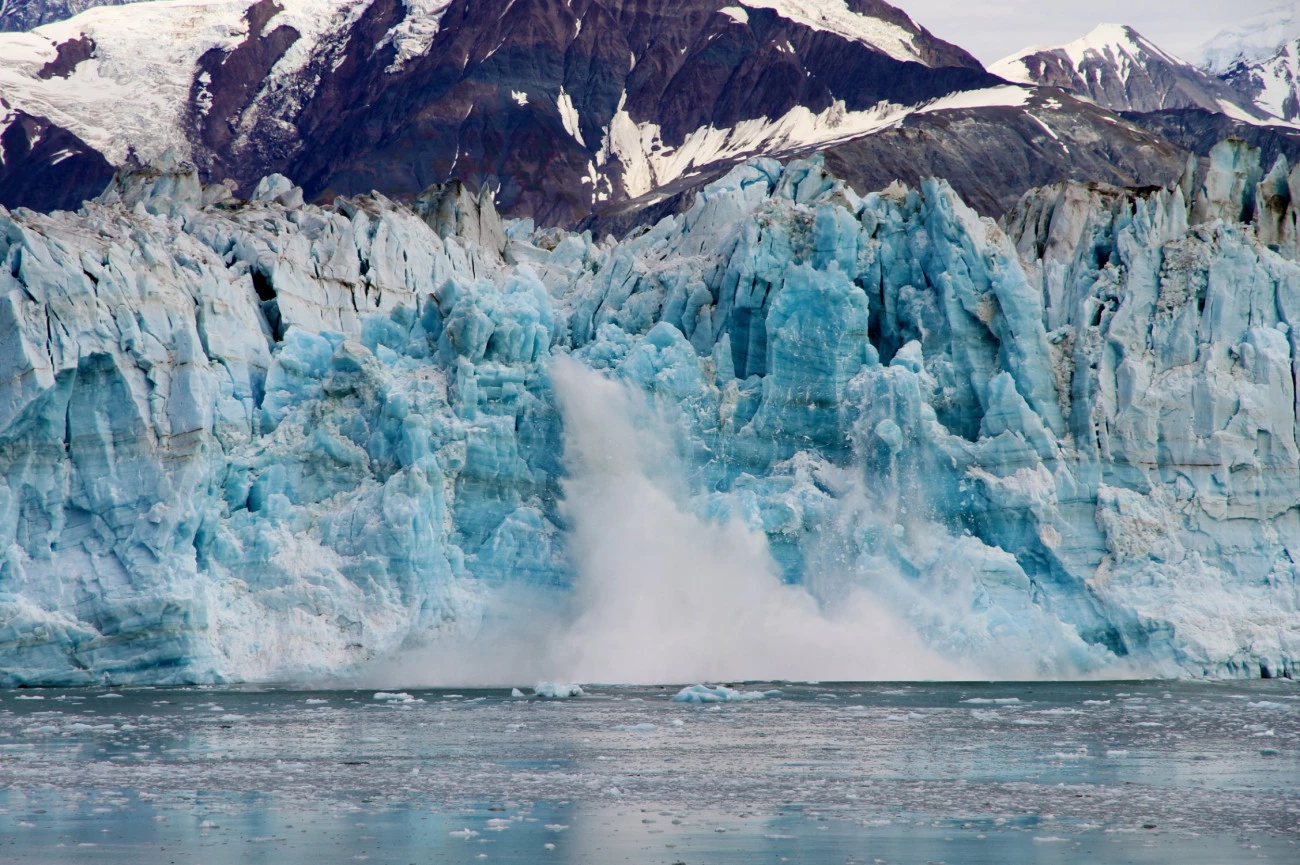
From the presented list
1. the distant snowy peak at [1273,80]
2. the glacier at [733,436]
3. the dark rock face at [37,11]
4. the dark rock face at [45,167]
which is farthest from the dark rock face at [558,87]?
the glacier at [733,436]

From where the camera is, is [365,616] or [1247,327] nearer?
[365,616]

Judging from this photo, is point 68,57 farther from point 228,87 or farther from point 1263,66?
point 1263,66

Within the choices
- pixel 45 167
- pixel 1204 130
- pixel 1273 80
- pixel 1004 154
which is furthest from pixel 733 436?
pixel 1273 80

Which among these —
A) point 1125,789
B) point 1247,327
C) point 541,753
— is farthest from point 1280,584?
point 541,753

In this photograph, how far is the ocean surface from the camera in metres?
13.3

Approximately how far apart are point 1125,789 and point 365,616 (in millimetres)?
14194

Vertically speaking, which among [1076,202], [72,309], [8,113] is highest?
[8,113]

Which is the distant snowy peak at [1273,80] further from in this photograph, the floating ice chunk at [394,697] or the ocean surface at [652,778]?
the floating ice chunk at [394,697]

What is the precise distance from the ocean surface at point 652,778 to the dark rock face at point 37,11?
92.1m

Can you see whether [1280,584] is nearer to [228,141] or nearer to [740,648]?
[740,648]

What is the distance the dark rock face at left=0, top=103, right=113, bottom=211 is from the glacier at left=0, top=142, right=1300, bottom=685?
1894 inches

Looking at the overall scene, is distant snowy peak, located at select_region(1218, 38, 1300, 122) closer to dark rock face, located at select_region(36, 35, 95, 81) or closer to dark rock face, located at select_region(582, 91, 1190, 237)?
dark rock face, located at select_region(582, 91, 1190, 237)

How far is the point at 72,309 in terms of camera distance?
1053 inches

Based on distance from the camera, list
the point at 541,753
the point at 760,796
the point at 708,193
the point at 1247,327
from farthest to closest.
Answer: the point at 708,193
the point at 1247,327
the point at 541,753
the point at 760,796
